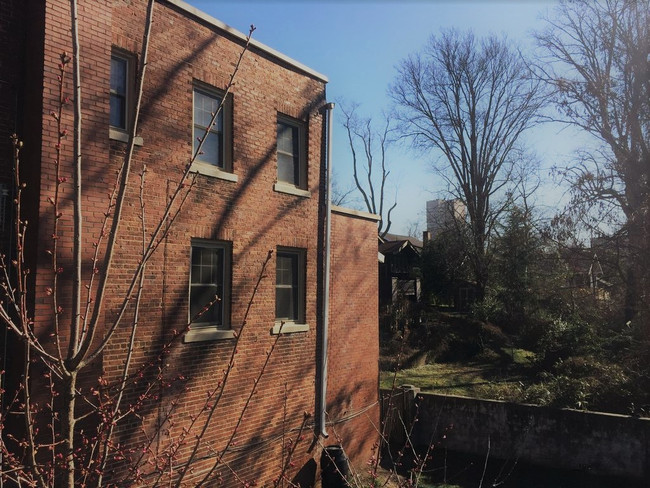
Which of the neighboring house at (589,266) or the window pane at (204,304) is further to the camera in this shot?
the neighboring house at (589,266)

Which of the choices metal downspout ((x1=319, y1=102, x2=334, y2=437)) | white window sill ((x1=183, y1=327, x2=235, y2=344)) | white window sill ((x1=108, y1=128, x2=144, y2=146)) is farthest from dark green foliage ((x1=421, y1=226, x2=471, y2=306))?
white window sill ((x1=108, y1=128, x2=144, y2=146))

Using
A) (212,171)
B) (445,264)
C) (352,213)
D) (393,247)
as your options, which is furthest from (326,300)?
(393,247)

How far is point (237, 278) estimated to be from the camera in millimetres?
9305

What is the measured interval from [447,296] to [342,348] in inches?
903

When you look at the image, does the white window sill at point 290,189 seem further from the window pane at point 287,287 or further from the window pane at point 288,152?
the window pane at point 287,287

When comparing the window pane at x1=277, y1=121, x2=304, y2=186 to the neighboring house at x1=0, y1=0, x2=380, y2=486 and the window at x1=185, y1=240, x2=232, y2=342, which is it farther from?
the window at x1=185, y1=240, x2=232, y2=342

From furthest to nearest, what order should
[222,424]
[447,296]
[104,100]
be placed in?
[447,296]
[222,424]
[104,100]

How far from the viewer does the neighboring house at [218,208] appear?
661 centimetres

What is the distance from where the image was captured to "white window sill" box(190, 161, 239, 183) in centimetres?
859

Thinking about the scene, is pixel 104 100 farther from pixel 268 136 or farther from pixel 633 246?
pixel 633 246

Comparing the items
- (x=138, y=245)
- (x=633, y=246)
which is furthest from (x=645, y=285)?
(x=138, y=245)

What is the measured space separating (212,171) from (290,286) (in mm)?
3288

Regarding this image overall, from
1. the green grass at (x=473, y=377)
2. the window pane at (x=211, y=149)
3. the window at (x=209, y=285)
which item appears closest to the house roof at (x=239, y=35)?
the window pane at (x=211, y=149)

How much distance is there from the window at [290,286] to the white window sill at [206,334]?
1810 mm
